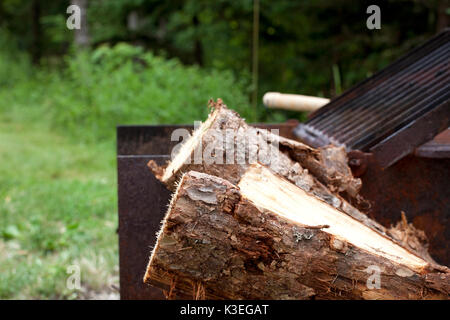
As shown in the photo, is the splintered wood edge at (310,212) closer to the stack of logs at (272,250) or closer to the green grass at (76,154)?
the stack of logs at (272,250)

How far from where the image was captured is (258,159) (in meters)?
2.00

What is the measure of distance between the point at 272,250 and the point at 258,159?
0.47 meters

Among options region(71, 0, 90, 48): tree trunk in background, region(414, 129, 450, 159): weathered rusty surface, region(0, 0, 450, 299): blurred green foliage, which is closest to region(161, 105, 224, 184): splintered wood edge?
region(414, 129, 450, 159): weathered rusty surface

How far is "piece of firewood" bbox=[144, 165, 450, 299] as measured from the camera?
1.55m

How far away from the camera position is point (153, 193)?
91.7 inches

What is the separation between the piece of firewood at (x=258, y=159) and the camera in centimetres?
194

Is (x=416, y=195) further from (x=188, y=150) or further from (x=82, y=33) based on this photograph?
(x=82, y=33)

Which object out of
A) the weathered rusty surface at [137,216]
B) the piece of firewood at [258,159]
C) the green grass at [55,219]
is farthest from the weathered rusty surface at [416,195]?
the green grass at [55,219]

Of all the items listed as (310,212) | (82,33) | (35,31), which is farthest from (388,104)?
(35,31)

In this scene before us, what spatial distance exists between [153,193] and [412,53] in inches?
70.8
